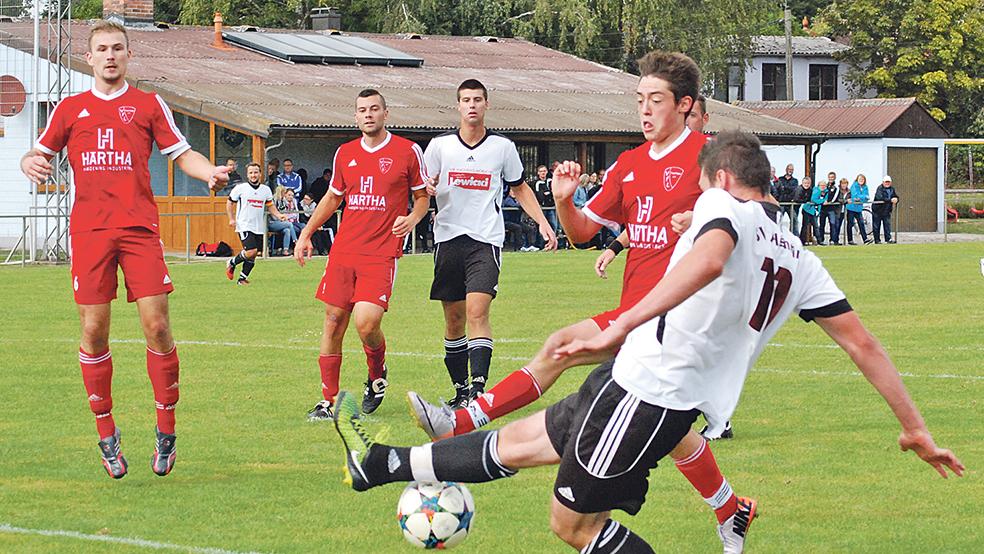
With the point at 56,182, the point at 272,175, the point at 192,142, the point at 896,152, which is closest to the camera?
the point at 56,182

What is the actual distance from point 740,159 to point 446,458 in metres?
1.50

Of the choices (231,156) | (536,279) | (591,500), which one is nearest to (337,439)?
(591,500)

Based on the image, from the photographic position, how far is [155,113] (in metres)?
8.05

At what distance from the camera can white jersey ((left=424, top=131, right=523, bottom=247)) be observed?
10.7m

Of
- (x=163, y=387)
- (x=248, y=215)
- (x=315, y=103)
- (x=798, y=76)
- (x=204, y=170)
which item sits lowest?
(x=163, y=387)

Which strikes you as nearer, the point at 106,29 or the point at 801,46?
the point at 106,29

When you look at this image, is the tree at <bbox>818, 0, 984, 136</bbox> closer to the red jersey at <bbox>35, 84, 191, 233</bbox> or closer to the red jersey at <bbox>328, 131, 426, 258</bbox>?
the red jersey at <bbox>328, 131, 426, 258</bbox>

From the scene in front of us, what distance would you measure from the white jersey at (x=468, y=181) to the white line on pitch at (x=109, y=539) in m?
4.47

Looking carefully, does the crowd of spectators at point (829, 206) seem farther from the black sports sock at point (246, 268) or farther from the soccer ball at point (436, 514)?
the soccer ball at point (436, 514)

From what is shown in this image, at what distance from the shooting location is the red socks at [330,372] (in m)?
10.1

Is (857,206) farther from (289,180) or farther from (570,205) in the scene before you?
(570,205)

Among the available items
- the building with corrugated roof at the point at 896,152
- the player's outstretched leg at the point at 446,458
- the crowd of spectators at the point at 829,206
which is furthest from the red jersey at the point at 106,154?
the building with corrugated roof at the point at 896,152

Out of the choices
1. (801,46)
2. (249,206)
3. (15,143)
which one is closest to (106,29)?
(249,206)

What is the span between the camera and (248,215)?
25.1 meters
